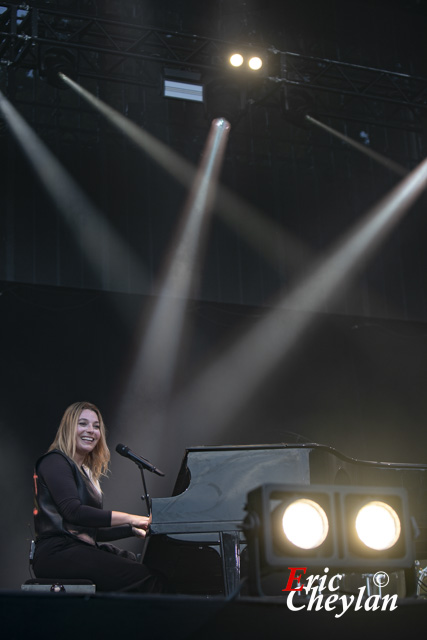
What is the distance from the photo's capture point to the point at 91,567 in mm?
3135

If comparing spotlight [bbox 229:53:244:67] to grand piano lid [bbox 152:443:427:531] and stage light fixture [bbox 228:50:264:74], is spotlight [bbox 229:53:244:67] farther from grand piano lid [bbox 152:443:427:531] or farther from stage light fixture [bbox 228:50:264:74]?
grand piano lid [bbox 152:443:427:531]

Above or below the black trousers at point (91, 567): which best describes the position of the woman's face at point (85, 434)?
above

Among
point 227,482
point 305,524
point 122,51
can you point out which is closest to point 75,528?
point 227,482

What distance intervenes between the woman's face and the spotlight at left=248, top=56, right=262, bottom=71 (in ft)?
15.8

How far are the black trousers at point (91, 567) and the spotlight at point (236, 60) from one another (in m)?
5.42

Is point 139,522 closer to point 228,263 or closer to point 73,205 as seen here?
point 73,205

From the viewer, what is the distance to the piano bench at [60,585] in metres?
2.98

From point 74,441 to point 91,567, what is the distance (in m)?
0.66

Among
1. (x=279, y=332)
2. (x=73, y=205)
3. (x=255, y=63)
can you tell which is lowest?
(x=279, y=332)

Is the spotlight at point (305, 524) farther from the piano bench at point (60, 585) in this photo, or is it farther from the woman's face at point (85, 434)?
the woman's face at point (85, 434)

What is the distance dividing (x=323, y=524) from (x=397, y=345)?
7.25m

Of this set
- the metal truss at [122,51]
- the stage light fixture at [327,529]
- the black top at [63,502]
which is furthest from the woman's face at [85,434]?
the metal truss at [122,51]

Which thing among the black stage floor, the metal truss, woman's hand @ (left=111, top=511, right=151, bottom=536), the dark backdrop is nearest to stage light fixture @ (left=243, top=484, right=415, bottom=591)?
the black stage floor

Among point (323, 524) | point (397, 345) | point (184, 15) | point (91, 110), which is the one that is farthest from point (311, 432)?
point (323, 524)
